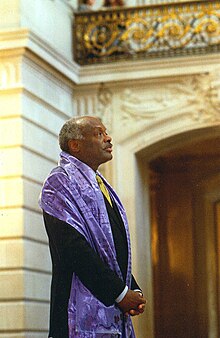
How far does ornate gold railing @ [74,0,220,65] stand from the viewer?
942 cm

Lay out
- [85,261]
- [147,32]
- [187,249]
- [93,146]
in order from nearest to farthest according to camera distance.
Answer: [85,261], [93,146], [147,32], [187,249]

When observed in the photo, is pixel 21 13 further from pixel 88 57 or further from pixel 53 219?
pixel 53 219

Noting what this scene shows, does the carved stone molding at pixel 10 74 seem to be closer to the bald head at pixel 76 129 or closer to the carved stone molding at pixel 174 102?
the carved stone molding at pixel 174 102

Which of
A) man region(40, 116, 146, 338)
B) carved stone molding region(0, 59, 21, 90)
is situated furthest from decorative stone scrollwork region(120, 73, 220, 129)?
man region(40, 116, 146, 338)

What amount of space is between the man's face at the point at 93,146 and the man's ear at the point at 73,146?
0.05 ft

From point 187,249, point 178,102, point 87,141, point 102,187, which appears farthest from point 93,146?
point 187,249

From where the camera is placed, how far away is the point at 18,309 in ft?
26.8

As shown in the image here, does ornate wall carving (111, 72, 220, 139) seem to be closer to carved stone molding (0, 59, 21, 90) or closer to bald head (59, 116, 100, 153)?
carved stone molding (0, 59, 21, 90)

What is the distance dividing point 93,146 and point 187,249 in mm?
7779

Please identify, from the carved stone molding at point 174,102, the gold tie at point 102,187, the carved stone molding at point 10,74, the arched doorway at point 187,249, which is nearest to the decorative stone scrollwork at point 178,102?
the carved stone molding at point 174,102

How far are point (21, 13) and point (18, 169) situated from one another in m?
1.39

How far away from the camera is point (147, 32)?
949 cm

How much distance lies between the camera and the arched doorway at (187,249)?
1198 cm

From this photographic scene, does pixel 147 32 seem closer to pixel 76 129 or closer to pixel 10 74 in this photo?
pixel 10 74
